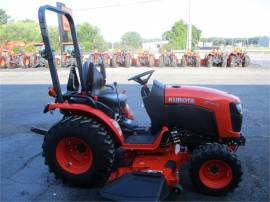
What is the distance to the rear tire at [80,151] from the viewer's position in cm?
395

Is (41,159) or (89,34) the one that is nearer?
(41,159)

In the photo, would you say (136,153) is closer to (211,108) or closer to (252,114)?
(211,108)

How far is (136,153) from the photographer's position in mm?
4148

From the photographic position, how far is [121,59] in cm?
2256

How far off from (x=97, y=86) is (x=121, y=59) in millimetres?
18164

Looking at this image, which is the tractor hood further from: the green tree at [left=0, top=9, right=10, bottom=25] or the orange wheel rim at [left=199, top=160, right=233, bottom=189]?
the green tree at [left=0, top=9, right=10, bottom=25]

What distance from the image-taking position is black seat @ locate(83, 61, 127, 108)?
4355 millimetres

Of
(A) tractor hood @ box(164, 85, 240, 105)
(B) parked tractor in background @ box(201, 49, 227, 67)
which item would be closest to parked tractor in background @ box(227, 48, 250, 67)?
(B) parked tractor in background @ box(201, 49, 227, 67)

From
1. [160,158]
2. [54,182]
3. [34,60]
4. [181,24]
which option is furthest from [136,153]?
[181,24]

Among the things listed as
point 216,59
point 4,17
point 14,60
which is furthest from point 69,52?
point 4,17

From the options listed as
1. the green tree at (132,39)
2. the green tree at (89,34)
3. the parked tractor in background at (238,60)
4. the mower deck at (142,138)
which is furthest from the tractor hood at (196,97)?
the green tree at (132,39)

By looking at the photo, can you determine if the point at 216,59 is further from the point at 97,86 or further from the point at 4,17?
the point at 4,17

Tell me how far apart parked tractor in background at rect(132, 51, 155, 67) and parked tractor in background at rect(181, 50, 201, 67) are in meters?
1.86

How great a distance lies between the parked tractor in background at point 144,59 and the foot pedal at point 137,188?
19.3m
